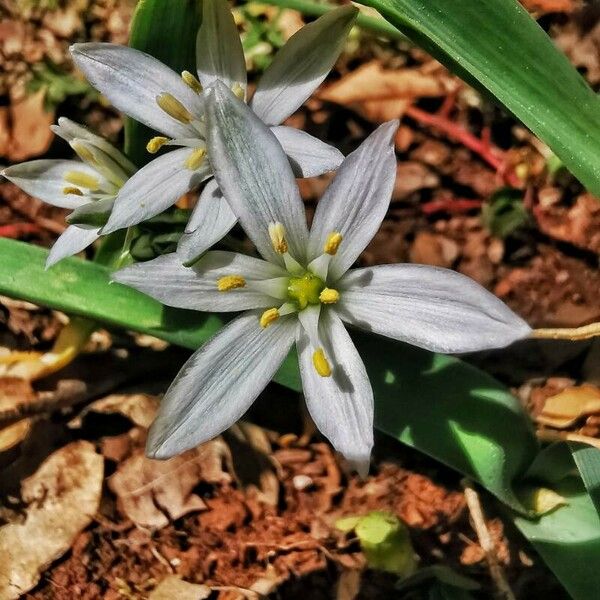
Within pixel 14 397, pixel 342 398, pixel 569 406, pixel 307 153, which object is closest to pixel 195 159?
pixel 307 153

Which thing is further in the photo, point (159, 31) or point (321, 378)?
point (159, 31)

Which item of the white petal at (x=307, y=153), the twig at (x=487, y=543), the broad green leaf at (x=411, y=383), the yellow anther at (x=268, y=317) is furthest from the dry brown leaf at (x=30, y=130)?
the twig at (x=487, y=543)

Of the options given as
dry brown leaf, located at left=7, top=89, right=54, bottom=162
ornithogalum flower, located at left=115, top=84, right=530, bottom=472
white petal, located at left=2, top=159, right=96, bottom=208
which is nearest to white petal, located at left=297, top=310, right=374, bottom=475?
ornithogalum flower, located at left=115, top=84, right=530, bottom=472

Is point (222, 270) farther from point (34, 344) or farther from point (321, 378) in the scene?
point (34, 344)

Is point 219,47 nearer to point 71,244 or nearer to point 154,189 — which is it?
→ point 154,189

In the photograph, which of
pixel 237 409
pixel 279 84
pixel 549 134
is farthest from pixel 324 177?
pixel 237 409
